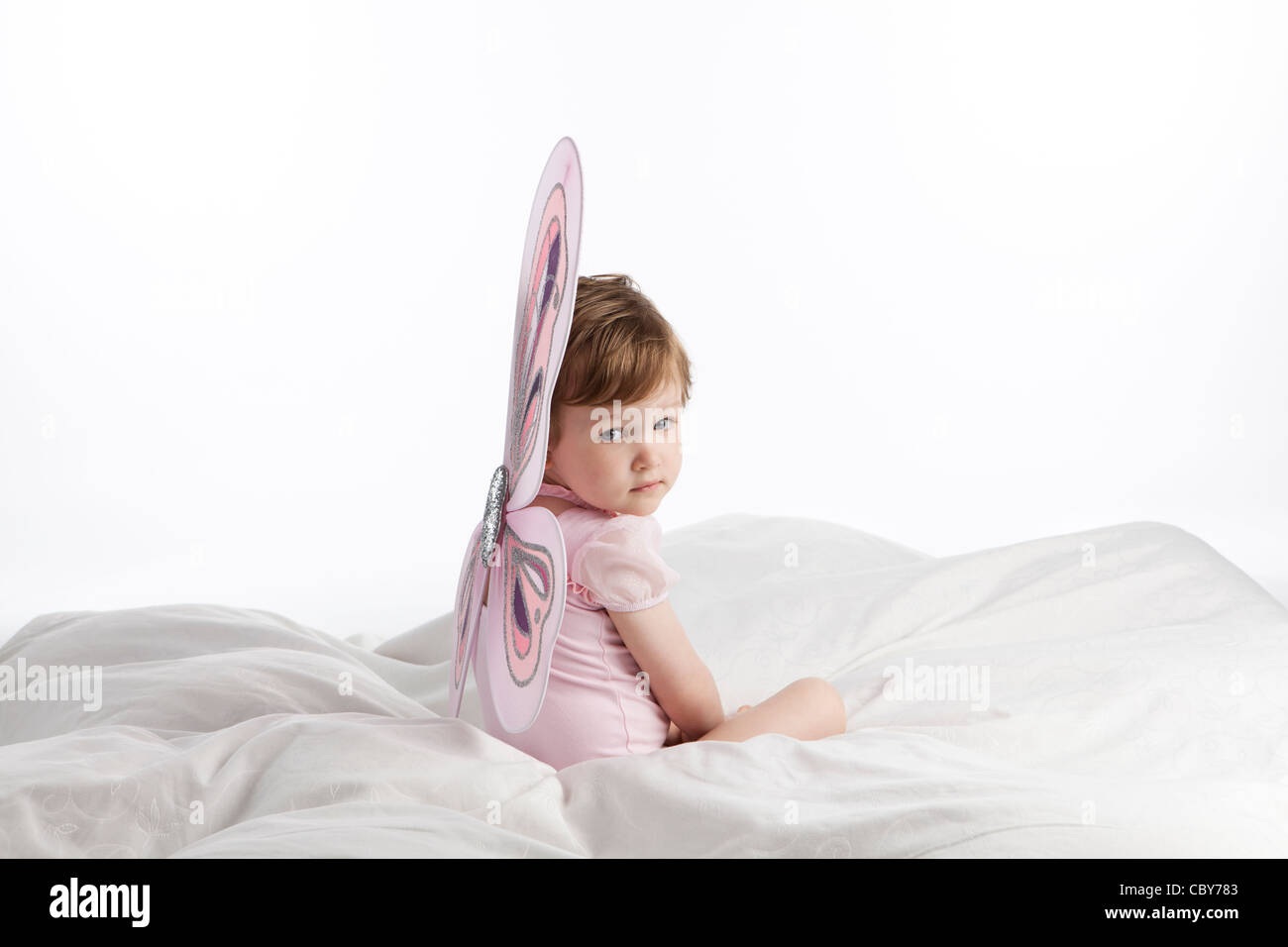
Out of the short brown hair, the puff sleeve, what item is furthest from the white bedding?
the short brown hair

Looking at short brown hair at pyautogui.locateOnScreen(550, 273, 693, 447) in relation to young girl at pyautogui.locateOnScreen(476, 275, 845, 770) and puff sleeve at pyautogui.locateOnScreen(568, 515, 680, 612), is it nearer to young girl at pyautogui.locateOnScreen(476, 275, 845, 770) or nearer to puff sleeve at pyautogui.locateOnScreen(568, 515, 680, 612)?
young girl at pyautogui.locateOnScreen(476, 275, 845, 770)

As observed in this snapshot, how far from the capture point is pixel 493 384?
14.9ft

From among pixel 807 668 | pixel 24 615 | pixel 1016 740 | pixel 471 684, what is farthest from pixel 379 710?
pixel 24 615

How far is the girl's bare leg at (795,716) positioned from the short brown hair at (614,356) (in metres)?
0.47

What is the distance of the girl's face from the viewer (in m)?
1.72

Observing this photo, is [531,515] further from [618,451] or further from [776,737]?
[776,737]

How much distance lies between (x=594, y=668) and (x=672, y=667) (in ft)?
0.35

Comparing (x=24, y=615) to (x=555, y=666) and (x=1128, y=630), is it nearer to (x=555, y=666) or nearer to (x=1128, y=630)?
(x=555, y=666)

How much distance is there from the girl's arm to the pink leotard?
0.06ft

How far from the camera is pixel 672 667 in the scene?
173cm

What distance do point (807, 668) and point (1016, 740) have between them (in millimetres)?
478

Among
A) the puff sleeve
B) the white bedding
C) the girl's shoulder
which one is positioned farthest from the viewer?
the girl's shoulder

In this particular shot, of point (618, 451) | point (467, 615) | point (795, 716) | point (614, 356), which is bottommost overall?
point (795, 716)

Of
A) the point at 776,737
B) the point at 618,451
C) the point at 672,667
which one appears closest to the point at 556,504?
the point at 618,451
